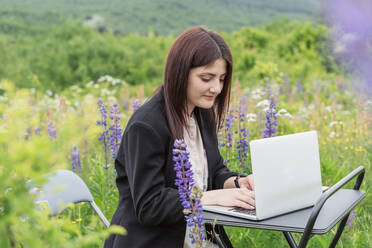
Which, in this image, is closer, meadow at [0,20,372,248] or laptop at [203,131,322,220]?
meadow at [0,20,372,248]

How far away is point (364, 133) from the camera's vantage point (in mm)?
4172

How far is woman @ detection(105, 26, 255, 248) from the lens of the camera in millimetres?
1662

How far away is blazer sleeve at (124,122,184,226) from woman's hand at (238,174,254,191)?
366 millimetres

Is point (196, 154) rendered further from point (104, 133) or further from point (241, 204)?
point (104, 133)

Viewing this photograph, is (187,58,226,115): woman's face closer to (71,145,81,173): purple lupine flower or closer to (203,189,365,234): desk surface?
(203,189,365,234): desk surface

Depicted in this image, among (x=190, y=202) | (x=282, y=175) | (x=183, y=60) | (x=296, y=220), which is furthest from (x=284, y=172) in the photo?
(x=183, y=60)

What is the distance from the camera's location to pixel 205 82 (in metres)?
1.81

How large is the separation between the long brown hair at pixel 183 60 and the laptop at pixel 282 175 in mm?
414

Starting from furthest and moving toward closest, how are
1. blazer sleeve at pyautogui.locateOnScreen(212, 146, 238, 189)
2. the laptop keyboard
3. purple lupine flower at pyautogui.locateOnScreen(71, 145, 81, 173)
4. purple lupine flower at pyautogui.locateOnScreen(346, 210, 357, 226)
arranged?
purple lupine flower at pyautogui.locateOnScreen(71, 145, 81, 173), purple lupine flower at pyautogui.locateOnScreen(346, 210, 357, 226), blazer sleeve at pyautogui.locateOnScreen(212, 146, 238, 189), the laptop keyboard

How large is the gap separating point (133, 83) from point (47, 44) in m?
2.39

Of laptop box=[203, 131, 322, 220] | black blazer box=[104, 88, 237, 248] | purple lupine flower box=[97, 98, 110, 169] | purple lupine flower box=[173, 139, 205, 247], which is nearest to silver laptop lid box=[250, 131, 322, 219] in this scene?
laptop box=[203, 131, 322, 220]

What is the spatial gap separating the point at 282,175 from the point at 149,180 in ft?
1.59

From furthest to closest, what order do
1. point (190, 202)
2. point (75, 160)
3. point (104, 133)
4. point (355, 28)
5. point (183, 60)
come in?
1. point (75, 160)
2. point (104, 133)
3. point (183, 60)
4. point (355, 28)
5. point (190, 202)

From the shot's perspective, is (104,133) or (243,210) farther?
(104,133)
